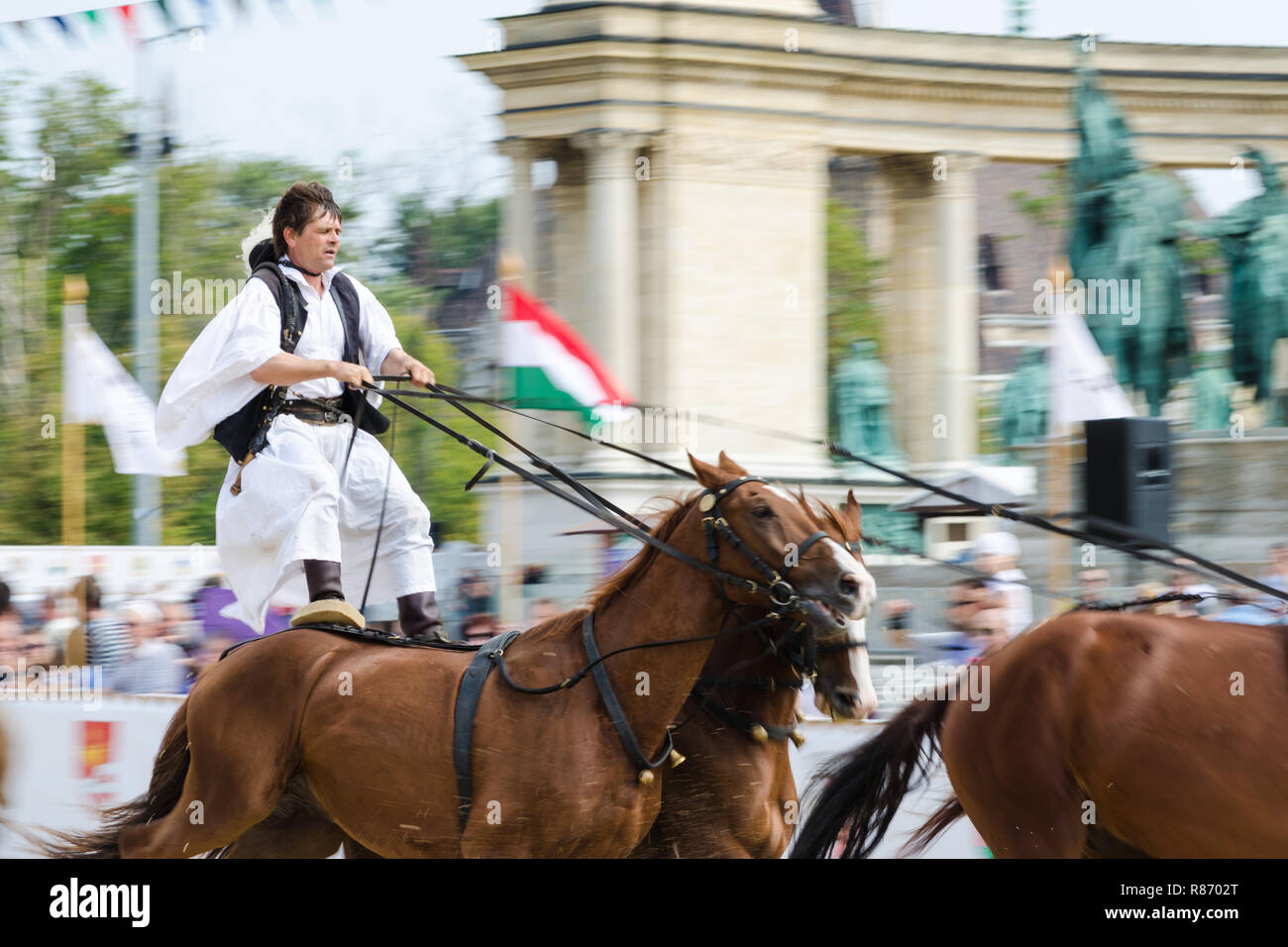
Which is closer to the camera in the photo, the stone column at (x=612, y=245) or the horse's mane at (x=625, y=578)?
the horse's mane at (x=625, y=578)

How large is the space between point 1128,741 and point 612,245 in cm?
1211

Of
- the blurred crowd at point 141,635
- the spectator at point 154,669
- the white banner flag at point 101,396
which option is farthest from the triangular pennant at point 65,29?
the spectator at point 154,669

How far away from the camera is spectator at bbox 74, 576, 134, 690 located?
27.8 ft

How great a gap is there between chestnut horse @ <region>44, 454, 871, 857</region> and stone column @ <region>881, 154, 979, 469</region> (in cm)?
1416

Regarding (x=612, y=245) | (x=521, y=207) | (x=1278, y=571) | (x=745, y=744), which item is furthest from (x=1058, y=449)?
(x=521, y=207)

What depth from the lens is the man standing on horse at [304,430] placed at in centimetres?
473

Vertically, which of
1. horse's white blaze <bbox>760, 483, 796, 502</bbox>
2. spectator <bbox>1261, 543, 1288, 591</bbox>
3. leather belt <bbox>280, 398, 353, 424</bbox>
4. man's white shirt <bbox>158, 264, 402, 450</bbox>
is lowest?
spectator <bbox>1261, 543, 1288, 591</bbox>

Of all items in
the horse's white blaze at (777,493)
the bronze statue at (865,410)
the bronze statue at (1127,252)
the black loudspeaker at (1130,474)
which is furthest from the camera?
the bronze statue at (865,410)

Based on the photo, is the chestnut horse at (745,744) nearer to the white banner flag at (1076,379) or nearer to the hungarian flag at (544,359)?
the hungarian flag at (544,359)

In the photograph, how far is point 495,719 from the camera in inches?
170

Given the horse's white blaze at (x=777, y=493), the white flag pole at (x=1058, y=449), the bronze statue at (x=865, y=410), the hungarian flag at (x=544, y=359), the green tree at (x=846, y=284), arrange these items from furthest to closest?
the green tree at (x=846, y=284) → the bronze statue at (x=865, y=410) → the hungarian flag at (x=544, y=359) → the white flag pole at (x=1058, y=449) → the horse's white blaze at (x=777, y=493)

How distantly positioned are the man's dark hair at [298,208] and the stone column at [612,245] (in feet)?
37.1

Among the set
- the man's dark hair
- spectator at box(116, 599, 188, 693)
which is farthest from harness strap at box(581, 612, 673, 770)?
spectator at box(116, 599, 188, 693)

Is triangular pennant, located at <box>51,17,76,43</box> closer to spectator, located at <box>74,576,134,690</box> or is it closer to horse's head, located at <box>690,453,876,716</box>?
spectator, located at <box>74,576,134,690</box>
